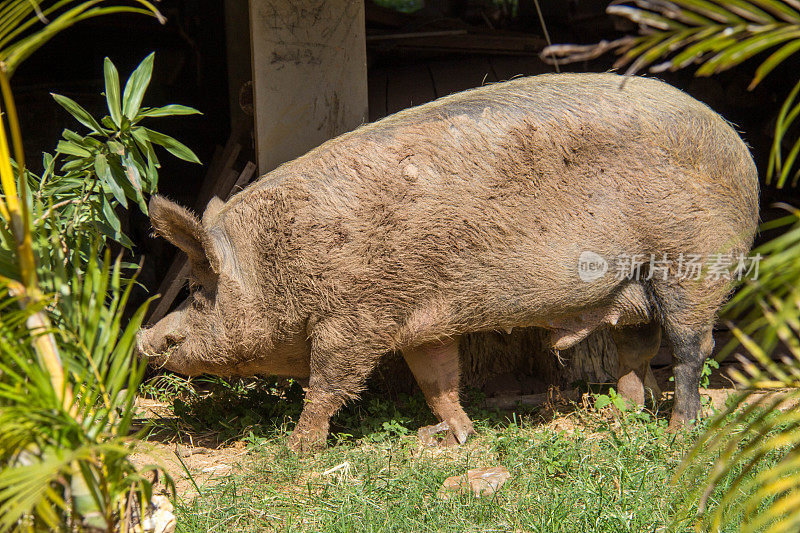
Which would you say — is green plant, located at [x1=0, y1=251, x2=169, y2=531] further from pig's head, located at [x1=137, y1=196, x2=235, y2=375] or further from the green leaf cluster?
pig's head, located at [x1=137, y1=196, x2=235, y2=375]

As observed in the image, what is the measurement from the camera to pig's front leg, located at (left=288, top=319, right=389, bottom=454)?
3.83 metres

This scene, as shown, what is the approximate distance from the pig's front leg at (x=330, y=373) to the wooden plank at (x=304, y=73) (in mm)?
1447

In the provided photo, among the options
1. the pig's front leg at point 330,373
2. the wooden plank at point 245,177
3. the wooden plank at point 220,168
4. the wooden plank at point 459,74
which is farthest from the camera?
the wooden plank at point 459,74

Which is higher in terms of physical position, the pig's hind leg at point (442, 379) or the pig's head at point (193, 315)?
the pig's head at point (193, 315)

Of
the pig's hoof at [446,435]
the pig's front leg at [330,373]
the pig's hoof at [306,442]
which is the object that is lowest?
the pig's hoof at [446,435]

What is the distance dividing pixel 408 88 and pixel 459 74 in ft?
1.61

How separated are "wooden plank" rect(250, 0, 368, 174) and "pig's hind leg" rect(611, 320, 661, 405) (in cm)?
220

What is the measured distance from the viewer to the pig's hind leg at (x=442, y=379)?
4094 mm

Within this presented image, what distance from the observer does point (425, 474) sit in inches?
138

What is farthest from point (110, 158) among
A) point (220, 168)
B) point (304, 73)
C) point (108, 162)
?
point (220, 168)

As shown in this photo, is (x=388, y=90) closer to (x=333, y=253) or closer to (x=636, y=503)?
(x=333, y=253)

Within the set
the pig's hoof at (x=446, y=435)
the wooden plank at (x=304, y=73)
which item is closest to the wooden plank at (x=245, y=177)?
the wooden plank at (x=304, y=73)

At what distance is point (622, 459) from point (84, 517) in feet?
8.61

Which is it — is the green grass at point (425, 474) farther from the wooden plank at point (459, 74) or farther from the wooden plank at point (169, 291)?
the wooden plank at point (459, 74)
